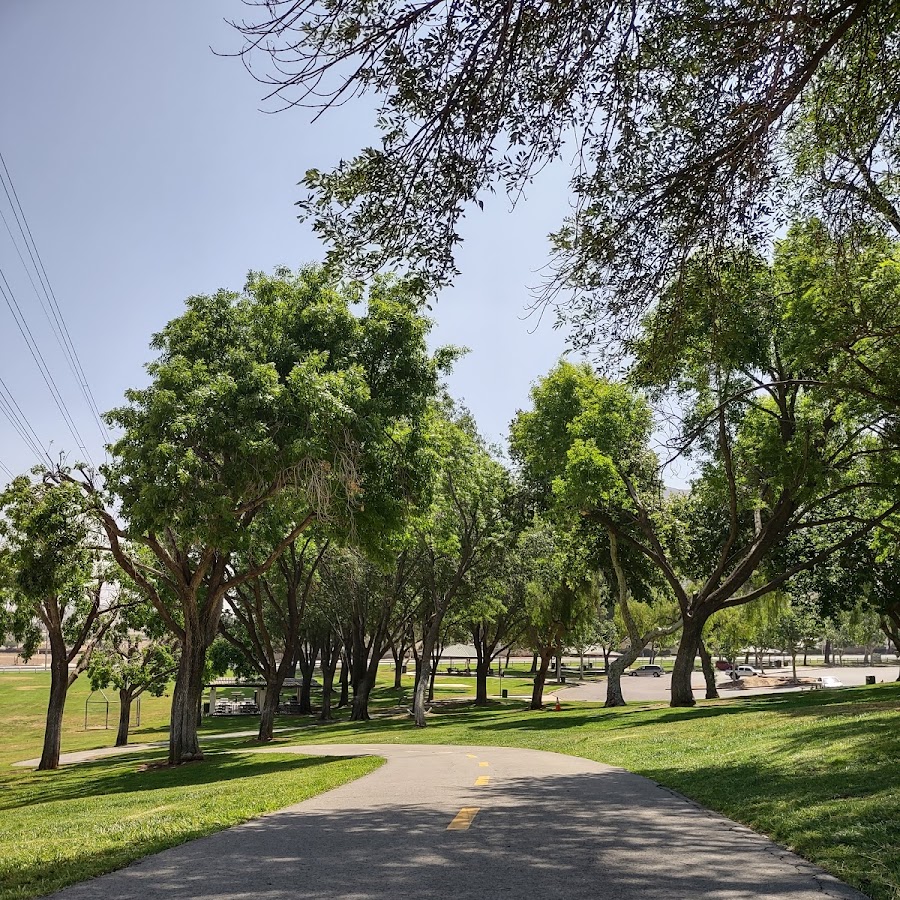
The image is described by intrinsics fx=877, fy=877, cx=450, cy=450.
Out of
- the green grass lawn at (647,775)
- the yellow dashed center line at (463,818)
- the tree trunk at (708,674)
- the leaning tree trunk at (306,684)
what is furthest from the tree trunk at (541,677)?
the yellow dashed center line at (463,818)

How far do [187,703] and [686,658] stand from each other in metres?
17.7

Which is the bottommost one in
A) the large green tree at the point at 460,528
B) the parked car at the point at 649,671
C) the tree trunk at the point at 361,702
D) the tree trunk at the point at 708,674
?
the parked car at the point at 649,671

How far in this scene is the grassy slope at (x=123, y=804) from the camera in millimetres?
7172

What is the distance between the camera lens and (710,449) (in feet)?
96.7

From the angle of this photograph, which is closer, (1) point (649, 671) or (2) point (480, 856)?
(2) point (480, 856)

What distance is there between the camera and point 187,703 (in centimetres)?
2314

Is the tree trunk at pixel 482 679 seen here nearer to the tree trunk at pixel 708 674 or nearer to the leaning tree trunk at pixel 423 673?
the tree trunk at pixel 708 674

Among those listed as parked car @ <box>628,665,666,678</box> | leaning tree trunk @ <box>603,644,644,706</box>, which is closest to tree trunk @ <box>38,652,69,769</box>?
leaning tree trunk @ <box>603,644,644,706</box>

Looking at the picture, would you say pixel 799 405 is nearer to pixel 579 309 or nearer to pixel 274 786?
pixel 579 309

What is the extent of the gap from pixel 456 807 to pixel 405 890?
4384 mm

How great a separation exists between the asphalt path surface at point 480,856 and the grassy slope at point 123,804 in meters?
0.43

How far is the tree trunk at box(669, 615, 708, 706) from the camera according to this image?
30328 mm

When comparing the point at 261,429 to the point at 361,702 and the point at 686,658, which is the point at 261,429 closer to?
the point at 686,658

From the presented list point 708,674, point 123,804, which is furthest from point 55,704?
point 708,674
